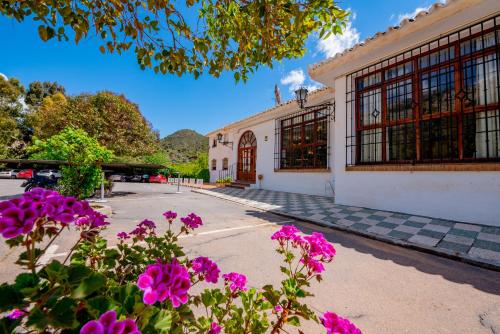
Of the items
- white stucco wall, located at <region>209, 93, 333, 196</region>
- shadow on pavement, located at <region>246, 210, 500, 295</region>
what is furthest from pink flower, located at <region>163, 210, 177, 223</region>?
white stucco wall, located at <region>209, 93, 333, 196</region>

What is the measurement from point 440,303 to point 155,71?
3558 millimetres

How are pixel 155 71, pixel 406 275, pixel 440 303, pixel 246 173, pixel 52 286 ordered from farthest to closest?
1. pixel 246 173
2. pixel 406 275
3. pixel 155 71
4. pixel 440 303
5. pixel 52 286

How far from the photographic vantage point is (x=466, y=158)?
457cm

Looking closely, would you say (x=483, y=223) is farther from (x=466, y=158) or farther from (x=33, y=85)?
(x=33, y=85)

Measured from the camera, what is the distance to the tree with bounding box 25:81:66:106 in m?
27.8

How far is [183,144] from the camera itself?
58.7 m

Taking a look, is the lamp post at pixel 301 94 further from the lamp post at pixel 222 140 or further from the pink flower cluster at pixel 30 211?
the lamp post at pixel 222 140

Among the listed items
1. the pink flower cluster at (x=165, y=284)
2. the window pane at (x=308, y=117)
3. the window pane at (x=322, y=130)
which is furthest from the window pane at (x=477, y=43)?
the pink flower cluster at (x=165, y=284)

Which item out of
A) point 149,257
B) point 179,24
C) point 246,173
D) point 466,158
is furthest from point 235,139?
point 149,257

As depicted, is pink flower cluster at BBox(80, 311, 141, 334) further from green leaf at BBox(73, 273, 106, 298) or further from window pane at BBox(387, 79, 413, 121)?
window pane at BBox(387, 79, 413, 121)

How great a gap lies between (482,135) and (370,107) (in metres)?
2.49

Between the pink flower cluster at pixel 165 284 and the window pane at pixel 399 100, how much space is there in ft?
21.6

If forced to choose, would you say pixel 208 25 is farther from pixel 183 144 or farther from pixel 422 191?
pixel 183 144

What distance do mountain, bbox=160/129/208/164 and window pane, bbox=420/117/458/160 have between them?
4537cm
